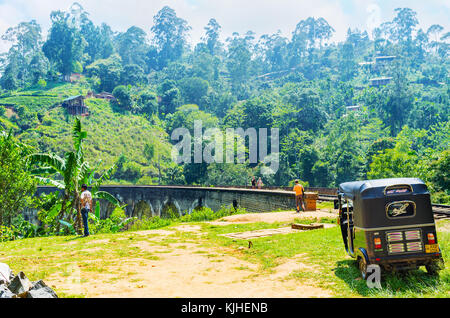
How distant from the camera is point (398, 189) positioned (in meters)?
6.37

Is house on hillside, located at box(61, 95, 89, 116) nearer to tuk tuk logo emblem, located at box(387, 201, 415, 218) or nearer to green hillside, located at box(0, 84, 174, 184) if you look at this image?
green hillside, located at box(0, 84, 174, 184)

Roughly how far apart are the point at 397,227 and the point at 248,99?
317 feet

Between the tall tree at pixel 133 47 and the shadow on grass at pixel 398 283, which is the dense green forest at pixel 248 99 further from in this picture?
the shadow on grass at pixel 398 283

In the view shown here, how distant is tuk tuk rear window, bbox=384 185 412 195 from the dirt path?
6.00 feet

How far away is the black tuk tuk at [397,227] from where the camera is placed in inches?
242

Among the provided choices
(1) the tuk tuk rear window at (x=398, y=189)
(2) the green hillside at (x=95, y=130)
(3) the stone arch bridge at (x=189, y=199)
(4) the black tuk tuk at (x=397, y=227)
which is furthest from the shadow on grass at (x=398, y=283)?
(2) the green hillside at (x=95, y=130)

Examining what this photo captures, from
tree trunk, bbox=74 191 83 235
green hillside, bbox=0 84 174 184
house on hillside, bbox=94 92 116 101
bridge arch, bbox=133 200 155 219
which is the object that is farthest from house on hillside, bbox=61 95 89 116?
tree trunk, bbox=74 191 83 235

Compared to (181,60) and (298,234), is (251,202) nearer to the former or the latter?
(298,234)

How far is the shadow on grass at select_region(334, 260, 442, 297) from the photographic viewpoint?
5.64m

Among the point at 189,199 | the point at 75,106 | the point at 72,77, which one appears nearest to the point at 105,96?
the point at 75,106

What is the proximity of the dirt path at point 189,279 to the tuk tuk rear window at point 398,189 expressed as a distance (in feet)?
6.00

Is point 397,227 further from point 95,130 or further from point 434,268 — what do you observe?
point 95,130
